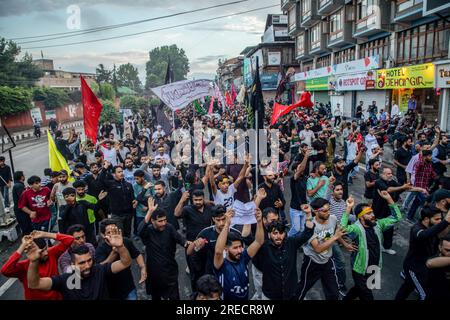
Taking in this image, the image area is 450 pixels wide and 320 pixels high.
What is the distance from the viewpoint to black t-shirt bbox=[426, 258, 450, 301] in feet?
10.6

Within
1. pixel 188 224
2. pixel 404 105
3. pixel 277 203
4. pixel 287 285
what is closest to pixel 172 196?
pixel 188 224

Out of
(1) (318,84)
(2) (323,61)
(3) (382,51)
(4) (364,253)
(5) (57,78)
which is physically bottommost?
(4) (364,253)

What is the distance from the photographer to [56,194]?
5.96 metres

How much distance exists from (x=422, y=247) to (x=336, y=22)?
2818cm

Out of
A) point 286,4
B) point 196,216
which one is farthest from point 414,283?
point 286,4

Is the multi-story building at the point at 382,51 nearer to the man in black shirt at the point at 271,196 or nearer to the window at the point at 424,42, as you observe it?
the window at the point at 424,42

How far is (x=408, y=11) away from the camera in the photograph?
59.2ft

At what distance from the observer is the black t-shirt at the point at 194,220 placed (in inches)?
182

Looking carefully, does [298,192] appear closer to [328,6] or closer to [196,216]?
[196,216]

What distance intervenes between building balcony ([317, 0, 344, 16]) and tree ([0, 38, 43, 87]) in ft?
120

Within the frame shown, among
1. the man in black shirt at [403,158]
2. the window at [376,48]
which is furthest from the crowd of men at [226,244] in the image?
the window at [376,48]

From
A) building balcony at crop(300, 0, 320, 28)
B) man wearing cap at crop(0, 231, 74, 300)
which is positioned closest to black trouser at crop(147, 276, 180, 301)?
man wearing cap at crop(0, 231, 74, 300)

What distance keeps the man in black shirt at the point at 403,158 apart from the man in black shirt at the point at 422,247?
399cm
